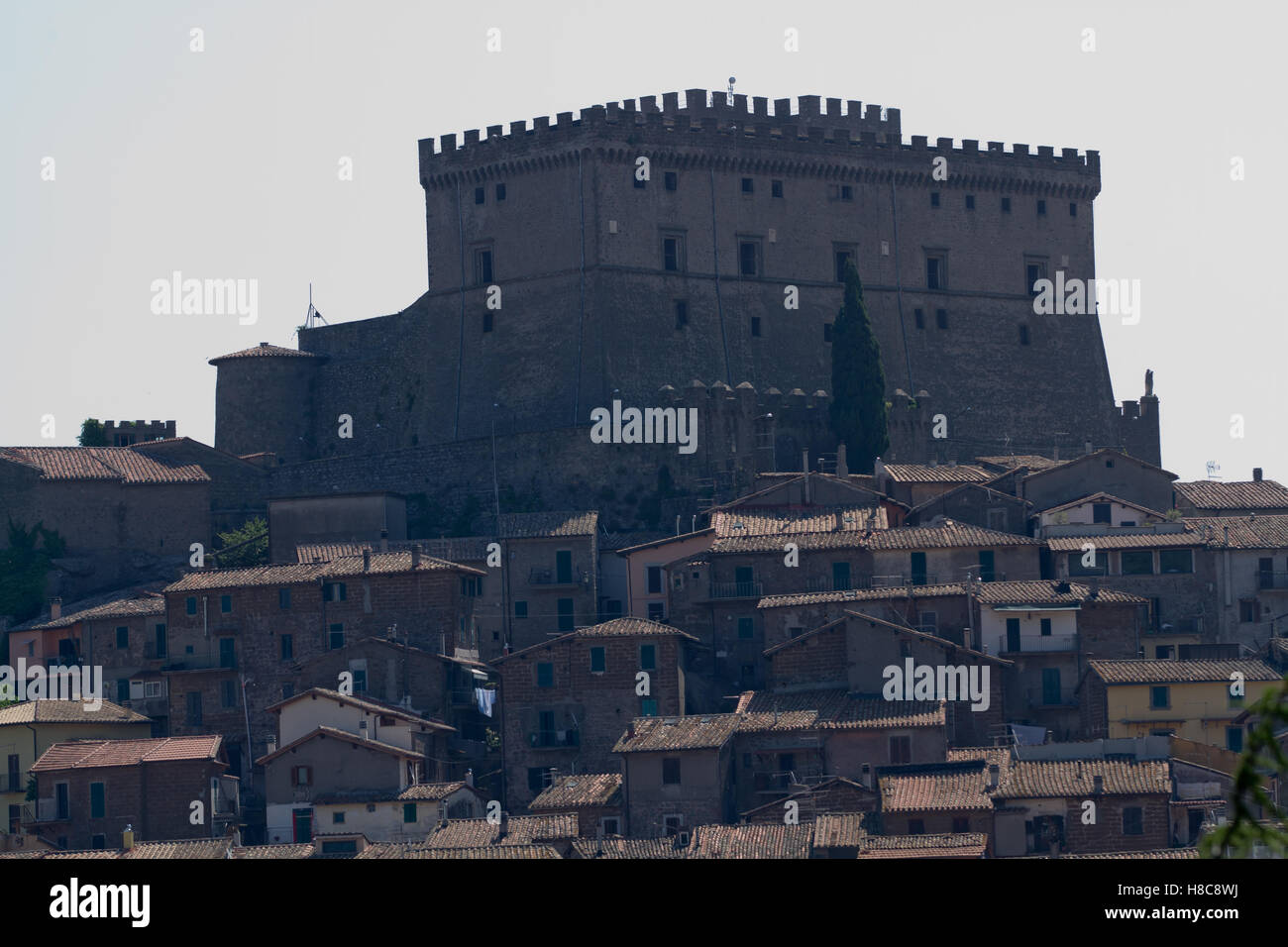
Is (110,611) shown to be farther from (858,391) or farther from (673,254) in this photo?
(858,391)

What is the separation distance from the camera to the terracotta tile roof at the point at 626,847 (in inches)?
1574

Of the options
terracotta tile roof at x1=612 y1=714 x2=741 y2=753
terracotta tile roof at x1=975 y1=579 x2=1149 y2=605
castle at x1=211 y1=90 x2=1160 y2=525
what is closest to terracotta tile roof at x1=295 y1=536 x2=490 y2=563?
castle at x1=211 y1=90 x2=1160 y2=525

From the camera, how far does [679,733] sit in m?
44.4

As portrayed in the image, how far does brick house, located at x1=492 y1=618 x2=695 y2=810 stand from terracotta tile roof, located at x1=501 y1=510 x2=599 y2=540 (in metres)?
6.09

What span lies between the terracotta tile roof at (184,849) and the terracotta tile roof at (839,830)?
10523 millimetres

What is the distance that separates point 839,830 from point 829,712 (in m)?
5.37

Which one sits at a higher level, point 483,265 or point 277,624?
point 483,265

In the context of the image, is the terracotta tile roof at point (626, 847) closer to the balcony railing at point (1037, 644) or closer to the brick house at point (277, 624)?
the balcony railing at point (1037, 644)

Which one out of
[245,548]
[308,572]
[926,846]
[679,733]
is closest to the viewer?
[926,846]

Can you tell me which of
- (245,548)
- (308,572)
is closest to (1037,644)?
(308,572)

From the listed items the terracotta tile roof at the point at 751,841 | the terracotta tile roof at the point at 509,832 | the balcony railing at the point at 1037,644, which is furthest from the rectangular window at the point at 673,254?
the terracotta tile roof at the point at 751,841

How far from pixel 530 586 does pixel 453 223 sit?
14839 millimetres
